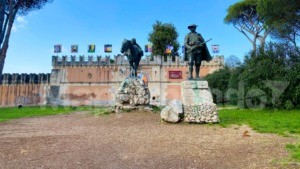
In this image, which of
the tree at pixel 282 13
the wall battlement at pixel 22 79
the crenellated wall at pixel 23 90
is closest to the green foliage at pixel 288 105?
the tree at pixel 282 13

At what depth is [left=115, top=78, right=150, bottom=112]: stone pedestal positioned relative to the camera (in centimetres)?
1380

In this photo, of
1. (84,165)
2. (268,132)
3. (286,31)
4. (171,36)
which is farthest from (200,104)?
(171,36)

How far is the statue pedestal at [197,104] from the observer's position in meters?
9.97

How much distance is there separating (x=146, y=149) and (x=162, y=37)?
1287 inches

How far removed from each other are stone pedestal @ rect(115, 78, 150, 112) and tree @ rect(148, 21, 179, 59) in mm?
24950

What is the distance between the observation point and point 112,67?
135 feet

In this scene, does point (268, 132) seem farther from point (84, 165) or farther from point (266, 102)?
point (266, 102)

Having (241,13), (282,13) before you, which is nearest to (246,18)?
(241,13)

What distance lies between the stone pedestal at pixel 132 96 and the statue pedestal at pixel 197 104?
135 inches

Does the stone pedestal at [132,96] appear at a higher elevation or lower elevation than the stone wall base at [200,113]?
higher

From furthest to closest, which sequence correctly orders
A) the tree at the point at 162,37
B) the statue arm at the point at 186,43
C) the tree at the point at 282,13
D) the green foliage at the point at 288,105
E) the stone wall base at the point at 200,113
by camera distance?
the tree at the point at 162,37 < the tree at the point at 282,13 < the green foliage at the point at 288,105 < the statue arm at the point at 186,43 < the stone wall base at the point at 200,113

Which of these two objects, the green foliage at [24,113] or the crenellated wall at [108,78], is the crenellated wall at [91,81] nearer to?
the crenellated wall at [108,78]

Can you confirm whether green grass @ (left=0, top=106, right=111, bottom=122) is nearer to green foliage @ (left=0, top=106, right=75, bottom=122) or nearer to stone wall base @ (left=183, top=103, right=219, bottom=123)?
green foliage @ (left=0, top=106, right=75, bottom=122)

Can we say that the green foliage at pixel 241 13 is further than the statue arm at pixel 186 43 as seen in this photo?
Yes
